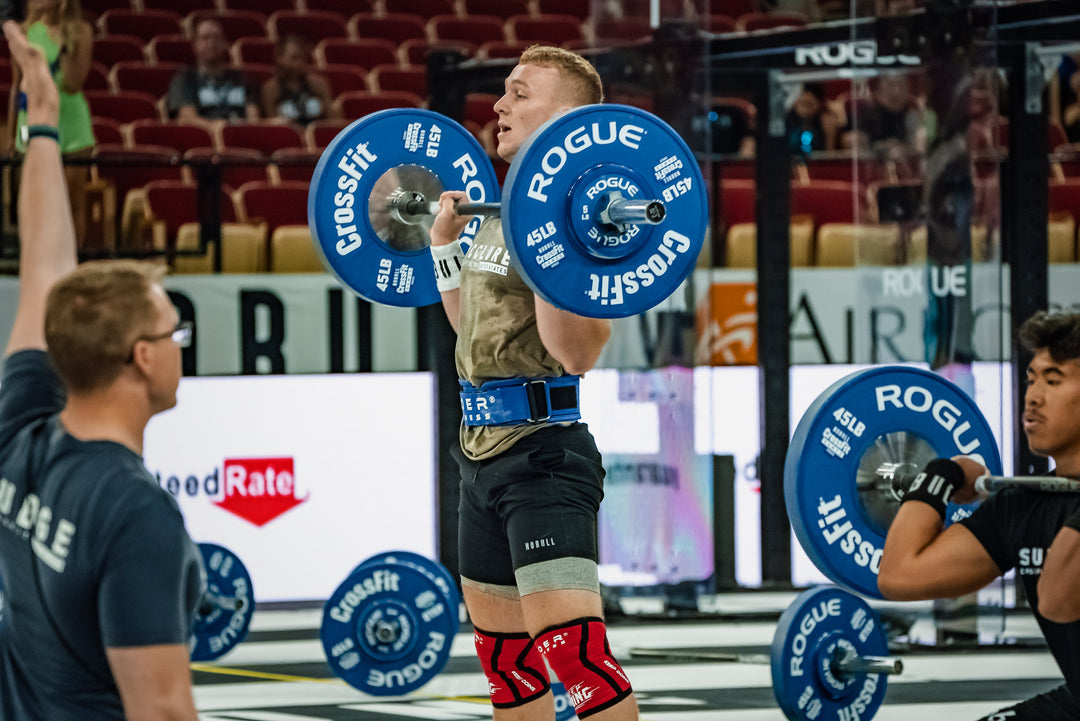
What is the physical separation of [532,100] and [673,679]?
257 centimetres

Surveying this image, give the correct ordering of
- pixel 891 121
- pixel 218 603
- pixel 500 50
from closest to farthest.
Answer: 1. pixel 218 603
2. pixel 891 121
3. pixel 500 50

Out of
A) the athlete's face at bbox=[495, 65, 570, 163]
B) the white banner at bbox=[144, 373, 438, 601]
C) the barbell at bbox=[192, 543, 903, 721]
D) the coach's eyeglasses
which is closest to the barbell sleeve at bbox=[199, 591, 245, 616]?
the barbell at bbox=[192, 543, 903, 721]

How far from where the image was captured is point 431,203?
3248 mm

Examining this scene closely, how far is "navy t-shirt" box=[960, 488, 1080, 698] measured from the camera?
2.62 meters

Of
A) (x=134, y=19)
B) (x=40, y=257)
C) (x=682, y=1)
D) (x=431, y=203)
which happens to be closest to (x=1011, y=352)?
(x=682, y=1)

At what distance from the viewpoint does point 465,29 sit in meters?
9.38

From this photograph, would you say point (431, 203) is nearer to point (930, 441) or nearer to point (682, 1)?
point (930, 441)

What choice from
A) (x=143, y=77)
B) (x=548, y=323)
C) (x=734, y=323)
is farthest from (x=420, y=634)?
(x=143, y=77)

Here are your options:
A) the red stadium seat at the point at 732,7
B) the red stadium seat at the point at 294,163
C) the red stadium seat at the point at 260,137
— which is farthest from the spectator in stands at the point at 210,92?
the red stadium seat at the point at 732,7

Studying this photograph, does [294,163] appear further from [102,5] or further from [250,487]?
[102,5]

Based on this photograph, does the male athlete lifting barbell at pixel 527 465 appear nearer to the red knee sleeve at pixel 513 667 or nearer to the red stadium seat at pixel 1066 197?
the red knee sleeve at pixel 513 667

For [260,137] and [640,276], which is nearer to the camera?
[640,276]

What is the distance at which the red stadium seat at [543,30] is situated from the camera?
947 cm

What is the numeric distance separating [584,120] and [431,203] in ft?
2.12
